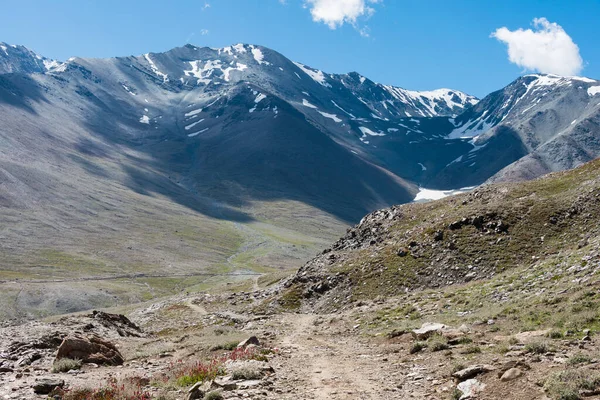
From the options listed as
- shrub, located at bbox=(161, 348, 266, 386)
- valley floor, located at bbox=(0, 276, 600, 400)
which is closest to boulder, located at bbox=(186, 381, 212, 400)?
valley floor, located at bbox=(0, 276, 600, 400)

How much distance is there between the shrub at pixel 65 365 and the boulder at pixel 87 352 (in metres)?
0.85

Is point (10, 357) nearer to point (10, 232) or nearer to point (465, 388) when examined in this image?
point (465, 388)

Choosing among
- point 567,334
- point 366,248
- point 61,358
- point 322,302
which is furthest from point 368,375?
point 366,248

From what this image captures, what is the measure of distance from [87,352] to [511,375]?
64.0 ft

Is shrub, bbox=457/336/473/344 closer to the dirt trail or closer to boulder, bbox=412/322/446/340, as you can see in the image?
boulder, bbox=412/322/446/340

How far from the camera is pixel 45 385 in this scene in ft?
57.2

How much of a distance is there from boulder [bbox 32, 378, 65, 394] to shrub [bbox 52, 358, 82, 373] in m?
3.69

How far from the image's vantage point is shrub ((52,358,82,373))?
21578mm

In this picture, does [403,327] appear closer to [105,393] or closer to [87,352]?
[105,393]

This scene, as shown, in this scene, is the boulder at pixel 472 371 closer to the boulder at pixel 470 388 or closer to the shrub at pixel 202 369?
the boulder at pixel 470 388

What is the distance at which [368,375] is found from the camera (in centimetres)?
1769

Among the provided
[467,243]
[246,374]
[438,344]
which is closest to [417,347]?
[438,344]

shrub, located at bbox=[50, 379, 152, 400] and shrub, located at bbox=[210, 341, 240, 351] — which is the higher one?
shrub, located at bbox=[50, 379, 152, 400]

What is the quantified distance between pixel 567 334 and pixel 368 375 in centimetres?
761
